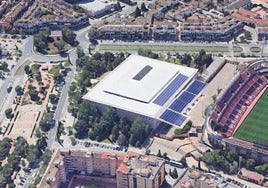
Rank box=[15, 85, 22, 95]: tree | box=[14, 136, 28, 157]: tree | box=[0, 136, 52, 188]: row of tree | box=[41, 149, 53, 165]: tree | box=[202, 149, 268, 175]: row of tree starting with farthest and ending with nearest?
box=[15, 85, 22, 95]: tree < box=[14, 136, 28, 157]: tree < box=[41, 149, 53, 165]: tree < box=[0, 136, 52, 188]: row of tree < box=[202, 149, 268, 175]: row of tree

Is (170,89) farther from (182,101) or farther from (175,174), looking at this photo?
(175,174)

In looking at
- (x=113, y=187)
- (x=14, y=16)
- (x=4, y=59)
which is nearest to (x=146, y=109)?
(x=113, y=187)

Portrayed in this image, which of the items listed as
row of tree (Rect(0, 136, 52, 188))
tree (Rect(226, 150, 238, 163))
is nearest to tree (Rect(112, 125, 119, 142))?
row of tree (Rect(0, 136, 52, 188))

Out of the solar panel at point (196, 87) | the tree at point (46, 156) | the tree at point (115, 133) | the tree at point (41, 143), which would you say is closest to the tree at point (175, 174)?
the tree at point (115, 133)

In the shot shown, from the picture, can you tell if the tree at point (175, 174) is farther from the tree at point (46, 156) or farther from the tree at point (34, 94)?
the tree at point (34, 94)

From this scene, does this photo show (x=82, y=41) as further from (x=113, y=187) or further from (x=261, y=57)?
(x=113, y=187)

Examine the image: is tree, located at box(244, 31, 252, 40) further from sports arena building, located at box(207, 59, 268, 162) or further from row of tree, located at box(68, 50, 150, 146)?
row of tree, located at box(68, 50, 150, 146)

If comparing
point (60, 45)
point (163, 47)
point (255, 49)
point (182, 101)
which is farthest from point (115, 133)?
point (255, 49)
